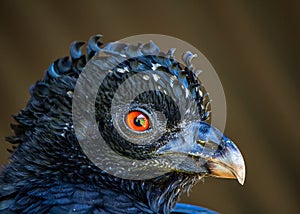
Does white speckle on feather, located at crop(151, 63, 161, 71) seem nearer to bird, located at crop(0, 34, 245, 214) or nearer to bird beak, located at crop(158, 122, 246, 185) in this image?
bird, located at crop(0, 34, 245, 214)

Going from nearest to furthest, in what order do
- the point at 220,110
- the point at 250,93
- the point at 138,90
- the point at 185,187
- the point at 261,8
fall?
Result: the point at 138,90
the point at 185,187
the point at 220,110
the point at 261,8
the point at 250,93

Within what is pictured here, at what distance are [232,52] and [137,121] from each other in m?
2.06

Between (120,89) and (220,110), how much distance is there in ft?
2.70

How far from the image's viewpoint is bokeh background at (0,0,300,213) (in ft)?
14.4

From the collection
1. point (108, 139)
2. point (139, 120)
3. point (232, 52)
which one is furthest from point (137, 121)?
point (232, 52)

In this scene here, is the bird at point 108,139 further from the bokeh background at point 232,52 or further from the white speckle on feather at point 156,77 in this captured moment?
the bokeh background at point 232,52

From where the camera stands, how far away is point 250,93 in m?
4.64

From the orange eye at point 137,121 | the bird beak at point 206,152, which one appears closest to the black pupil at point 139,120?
the orange eye at point 137,121

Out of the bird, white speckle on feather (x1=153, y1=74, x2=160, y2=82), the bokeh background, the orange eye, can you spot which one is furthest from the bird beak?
the bokeh background

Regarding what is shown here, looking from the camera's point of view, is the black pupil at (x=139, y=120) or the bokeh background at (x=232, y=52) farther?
the bokeh background at (x=232, y=52)

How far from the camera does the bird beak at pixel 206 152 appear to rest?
8.63 feet

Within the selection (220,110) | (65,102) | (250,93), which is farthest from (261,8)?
(65,102)

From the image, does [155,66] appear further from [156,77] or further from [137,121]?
[137,121]

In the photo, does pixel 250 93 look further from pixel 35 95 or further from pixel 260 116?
pixel 35 95
